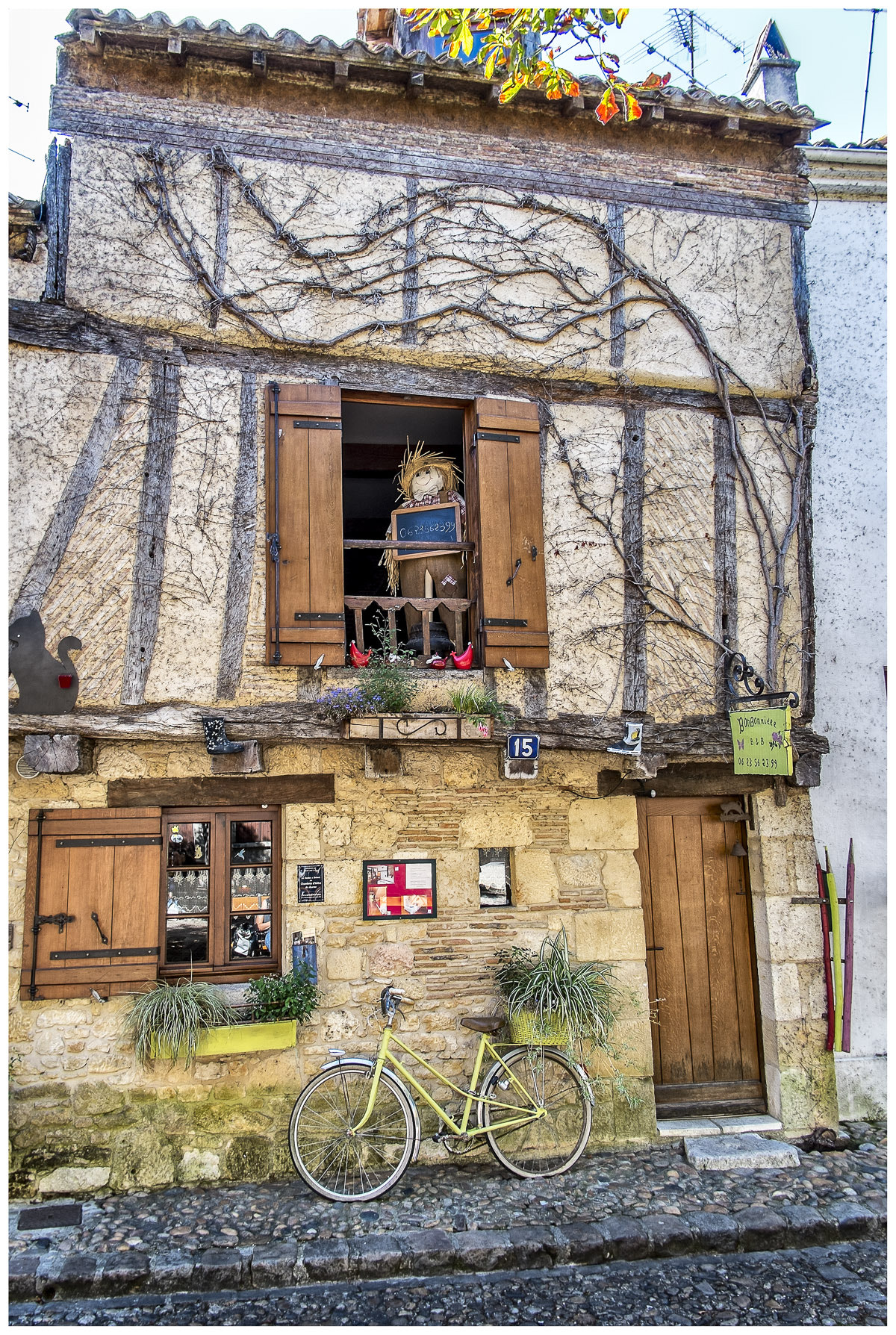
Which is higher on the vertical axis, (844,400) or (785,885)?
(844,400)

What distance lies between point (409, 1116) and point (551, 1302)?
1.05m

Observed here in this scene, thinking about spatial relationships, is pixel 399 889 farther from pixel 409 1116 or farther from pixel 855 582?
pixel 855 582

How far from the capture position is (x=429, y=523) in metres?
5.57

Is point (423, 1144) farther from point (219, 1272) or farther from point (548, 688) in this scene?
point (548, 688)

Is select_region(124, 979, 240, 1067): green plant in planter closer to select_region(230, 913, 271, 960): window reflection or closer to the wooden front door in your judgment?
select_region(230, 913, 271, 960): window reflection

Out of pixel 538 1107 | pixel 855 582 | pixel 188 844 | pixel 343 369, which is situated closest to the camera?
pixel 538 1107

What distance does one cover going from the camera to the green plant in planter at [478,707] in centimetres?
479

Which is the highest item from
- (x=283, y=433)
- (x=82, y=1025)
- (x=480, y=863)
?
(x=283, y=433)

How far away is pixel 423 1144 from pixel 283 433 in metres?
3.92

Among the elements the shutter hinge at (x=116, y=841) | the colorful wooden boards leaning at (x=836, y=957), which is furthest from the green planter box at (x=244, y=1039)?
the colorful wooden boards leaning at (x=836, y=957)

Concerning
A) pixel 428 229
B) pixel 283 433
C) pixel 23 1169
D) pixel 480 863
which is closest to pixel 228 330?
pixel 283 433

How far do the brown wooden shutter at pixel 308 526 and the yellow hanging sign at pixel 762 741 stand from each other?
224 cm

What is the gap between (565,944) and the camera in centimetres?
493

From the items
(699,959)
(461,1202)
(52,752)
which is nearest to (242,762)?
(52,752)
